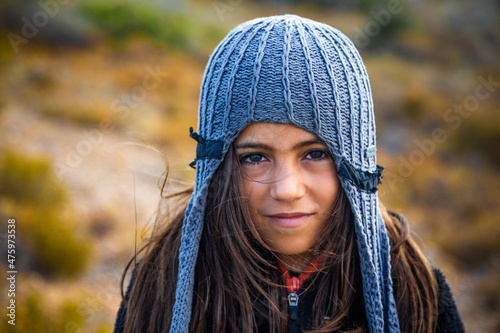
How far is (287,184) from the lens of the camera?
51.6 inches

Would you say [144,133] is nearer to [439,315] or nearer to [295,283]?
[295,283]

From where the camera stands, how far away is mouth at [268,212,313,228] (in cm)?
138

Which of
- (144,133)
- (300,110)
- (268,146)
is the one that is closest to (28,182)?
(144,133)

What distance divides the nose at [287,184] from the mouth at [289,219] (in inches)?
3.0

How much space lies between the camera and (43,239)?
355 cm

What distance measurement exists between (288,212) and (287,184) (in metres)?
0.12

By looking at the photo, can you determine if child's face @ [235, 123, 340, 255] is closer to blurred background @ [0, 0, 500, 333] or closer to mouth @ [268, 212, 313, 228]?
mouth @ [268, 212, 313, 228]

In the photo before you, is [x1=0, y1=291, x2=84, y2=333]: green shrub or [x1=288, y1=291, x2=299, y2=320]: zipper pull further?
[x1=0, y1=291, x2=84, y2=333]: green shrub

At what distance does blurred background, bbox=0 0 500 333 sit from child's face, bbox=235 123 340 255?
1.46 ft

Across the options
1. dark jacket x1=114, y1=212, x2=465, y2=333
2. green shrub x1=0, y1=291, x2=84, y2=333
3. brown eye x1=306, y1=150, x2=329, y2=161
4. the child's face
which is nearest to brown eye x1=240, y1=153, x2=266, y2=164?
the child's face

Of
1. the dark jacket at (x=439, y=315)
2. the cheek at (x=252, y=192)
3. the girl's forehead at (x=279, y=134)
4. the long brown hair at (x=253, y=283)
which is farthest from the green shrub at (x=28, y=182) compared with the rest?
the girl's forehead at (x=279, y=134)

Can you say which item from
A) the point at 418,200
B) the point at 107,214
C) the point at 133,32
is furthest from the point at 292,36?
the point at 133,32

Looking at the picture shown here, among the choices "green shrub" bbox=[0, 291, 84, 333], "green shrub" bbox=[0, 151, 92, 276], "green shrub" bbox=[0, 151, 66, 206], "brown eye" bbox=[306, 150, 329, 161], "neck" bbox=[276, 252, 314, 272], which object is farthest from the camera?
"green shrub" bbox=[0, 151, 66, 206]

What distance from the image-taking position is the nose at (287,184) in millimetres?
1306
